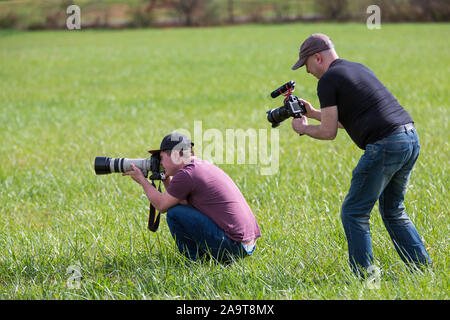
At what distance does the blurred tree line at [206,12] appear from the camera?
53562 mm

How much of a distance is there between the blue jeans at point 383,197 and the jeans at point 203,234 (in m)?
0.92

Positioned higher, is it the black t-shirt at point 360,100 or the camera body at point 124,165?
the black t-shirt at point 360,100

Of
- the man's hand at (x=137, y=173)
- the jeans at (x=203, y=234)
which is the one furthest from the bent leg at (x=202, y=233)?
the man's hand at (x=137, y=173)

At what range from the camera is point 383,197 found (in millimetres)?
4020

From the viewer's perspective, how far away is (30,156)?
914 cm
